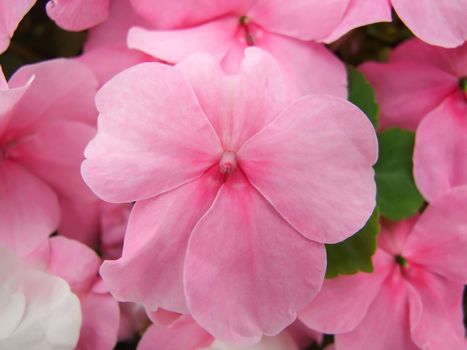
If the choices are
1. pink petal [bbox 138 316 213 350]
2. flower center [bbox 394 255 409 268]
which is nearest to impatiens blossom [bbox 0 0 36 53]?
pink petal [bbox 138 316 213 350]

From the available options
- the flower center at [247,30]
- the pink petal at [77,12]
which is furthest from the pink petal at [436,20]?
the pink petal at [77,12]

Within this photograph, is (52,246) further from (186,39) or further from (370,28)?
(370,28)

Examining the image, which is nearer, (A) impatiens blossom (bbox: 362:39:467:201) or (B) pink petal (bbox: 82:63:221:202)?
(B) pink petal (bbox: 82:63:221:202)

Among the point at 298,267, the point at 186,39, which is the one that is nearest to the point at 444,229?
the point at 298,267

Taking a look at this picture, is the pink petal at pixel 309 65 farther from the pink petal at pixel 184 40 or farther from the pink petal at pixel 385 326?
the pink petal at pixel 385 326

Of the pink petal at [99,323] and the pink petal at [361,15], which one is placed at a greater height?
the pink petal at [361,15]

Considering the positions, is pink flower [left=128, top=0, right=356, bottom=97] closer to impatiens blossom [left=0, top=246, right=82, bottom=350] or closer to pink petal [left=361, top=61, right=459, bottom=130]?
pink petal [left=361, top=61, right=459, bottom=130]

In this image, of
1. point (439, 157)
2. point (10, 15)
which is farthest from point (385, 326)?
point (10, 15)

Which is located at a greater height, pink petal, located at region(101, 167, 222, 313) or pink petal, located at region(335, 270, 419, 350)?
pink petal, located at region(101, 167, 222, 313)

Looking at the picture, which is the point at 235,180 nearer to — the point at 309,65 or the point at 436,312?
the point at 309,65
